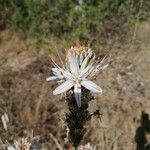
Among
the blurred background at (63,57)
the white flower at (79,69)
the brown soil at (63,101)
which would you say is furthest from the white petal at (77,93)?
the blurred background at (63,57)

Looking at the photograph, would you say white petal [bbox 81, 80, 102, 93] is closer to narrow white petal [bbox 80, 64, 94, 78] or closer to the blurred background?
narrow white petal [bbox 80, 64, 94, 78]

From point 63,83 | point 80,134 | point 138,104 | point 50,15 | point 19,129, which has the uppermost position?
point 50,15

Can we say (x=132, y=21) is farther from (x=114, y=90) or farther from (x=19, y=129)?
(x=19, y=129)

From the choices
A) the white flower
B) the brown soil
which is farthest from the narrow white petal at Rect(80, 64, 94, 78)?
the brown soil

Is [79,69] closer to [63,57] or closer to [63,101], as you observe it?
[63,101]

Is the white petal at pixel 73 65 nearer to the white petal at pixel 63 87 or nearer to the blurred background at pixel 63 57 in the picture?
the white petal at pixel 63 87

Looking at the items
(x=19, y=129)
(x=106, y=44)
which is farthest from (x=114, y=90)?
(x=19, y=129)
